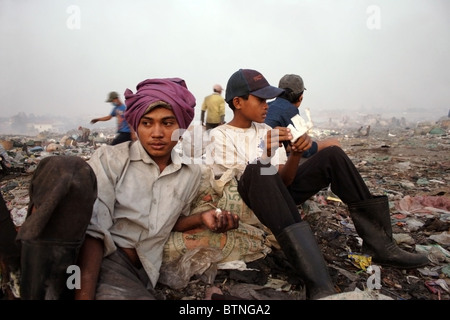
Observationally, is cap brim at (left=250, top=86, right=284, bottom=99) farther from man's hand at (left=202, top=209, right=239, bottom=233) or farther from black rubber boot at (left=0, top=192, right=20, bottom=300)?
black rubber boot at (left=0, top=192, right=20, bottom=300)

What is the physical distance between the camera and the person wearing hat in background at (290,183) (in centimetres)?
150

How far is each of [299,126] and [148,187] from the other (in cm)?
102

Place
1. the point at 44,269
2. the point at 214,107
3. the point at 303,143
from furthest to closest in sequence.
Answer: the point at 214,107, the point at 303,143, the point at 44,269

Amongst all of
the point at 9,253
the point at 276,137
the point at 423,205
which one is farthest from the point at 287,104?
the point at 9,253

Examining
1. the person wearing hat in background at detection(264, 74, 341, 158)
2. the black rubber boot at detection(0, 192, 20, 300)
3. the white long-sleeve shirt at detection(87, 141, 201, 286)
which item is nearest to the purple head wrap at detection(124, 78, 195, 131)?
the white long-sleeve shirt at detection(87, 141, 201, 286)

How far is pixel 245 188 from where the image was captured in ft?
5.92

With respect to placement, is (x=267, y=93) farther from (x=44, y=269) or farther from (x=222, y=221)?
(x=44, y=269)

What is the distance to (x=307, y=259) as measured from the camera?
1479 mm

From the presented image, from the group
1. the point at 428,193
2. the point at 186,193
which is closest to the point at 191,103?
the point at 186,193

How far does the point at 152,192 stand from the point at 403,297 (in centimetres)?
160

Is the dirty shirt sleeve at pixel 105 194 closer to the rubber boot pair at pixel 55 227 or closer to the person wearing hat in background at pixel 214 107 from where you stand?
the rubber boot pair at pixel 55 227

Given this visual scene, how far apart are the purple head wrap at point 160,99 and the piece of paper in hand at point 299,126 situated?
66cm

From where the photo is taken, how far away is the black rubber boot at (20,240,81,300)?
107cm
